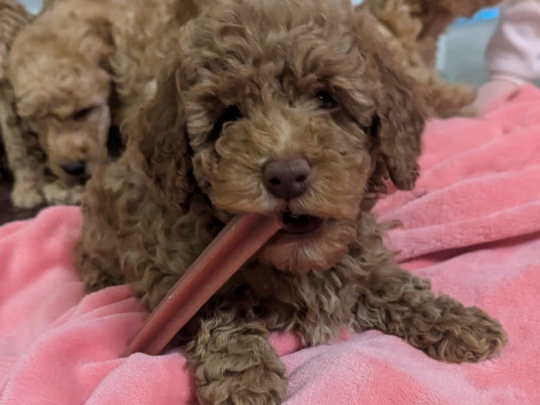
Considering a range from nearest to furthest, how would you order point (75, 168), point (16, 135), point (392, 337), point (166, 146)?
point (166, 146), point (392, 337), point (75, 168), point (16, 135)

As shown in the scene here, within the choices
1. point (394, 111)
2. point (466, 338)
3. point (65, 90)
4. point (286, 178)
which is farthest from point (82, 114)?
point (466, 338)

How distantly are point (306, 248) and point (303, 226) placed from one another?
0.19 feet

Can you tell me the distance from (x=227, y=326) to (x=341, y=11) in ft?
3.00

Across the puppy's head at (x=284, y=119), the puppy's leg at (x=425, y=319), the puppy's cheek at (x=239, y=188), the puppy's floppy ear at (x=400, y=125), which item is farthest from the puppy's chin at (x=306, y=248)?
the puppy's leg at (x=425, y=319)

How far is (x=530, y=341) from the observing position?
5.71 feet

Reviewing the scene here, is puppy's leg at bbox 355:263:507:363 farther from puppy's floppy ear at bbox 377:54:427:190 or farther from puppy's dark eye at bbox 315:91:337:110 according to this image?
puppy's dark eye at bbox 315:91:337:110

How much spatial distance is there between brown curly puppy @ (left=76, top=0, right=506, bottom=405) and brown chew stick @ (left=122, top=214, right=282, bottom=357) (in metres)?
0.07

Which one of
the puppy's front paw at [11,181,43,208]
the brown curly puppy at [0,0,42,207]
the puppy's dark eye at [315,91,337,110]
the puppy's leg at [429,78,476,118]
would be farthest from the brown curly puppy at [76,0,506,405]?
the puppy's leg at [429,78,476,118]

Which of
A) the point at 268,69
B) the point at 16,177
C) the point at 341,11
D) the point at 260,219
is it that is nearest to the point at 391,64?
the point at 341,11

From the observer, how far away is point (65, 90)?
3.01 metres

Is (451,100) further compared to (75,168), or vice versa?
(451,100)

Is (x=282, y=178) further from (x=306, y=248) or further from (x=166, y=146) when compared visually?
(x=166, y=146)

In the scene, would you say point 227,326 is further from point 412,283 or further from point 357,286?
point 412,283

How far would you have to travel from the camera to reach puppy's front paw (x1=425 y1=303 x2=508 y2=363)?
1.71 meters
